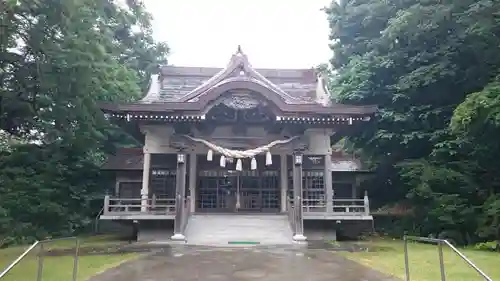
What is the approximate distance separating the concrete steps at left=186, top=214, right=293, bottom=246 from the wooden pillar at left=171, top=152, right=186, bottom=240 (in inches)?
17.4

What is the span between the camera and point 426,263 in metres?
9.73

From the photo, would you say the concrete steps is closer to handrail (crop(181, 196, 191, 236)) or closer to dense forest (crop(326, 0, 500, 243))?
handrail (crop(181, 196, 191, 236))

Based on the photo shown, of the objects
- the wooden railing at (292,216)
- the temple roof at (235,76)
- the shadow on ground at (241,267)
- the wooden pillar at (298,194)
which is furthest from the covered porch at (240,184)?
the shadow on ground at (241,267)

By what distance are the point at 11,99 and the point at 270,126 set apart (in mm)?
10826

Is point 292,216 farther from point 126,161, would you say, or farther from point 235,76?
point 126,161

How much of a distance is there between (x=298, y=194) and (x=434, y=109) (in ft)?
22.6

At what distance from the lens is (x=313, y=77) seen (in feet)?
73.8

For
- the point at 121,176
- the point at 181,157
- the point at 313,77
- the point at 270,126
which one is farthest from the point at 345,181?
the point at 121,176

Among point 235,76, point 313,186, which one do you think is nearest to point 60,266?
point 313,186

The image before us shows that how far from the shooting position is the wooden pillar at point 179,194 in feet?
47.8

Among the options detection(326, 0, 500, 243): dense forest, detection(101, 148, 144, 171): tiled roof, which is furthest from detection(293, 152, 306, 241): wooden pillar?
detection(101, 148, 144, 171): tiled roof

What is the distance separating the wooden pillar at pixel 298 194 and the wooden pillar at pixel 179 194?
154 inches

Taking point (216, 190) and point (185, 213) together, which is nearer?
point (185, 213)

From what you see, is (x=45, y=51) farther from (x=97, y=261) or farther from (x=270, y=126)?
(x=270, y=126)
